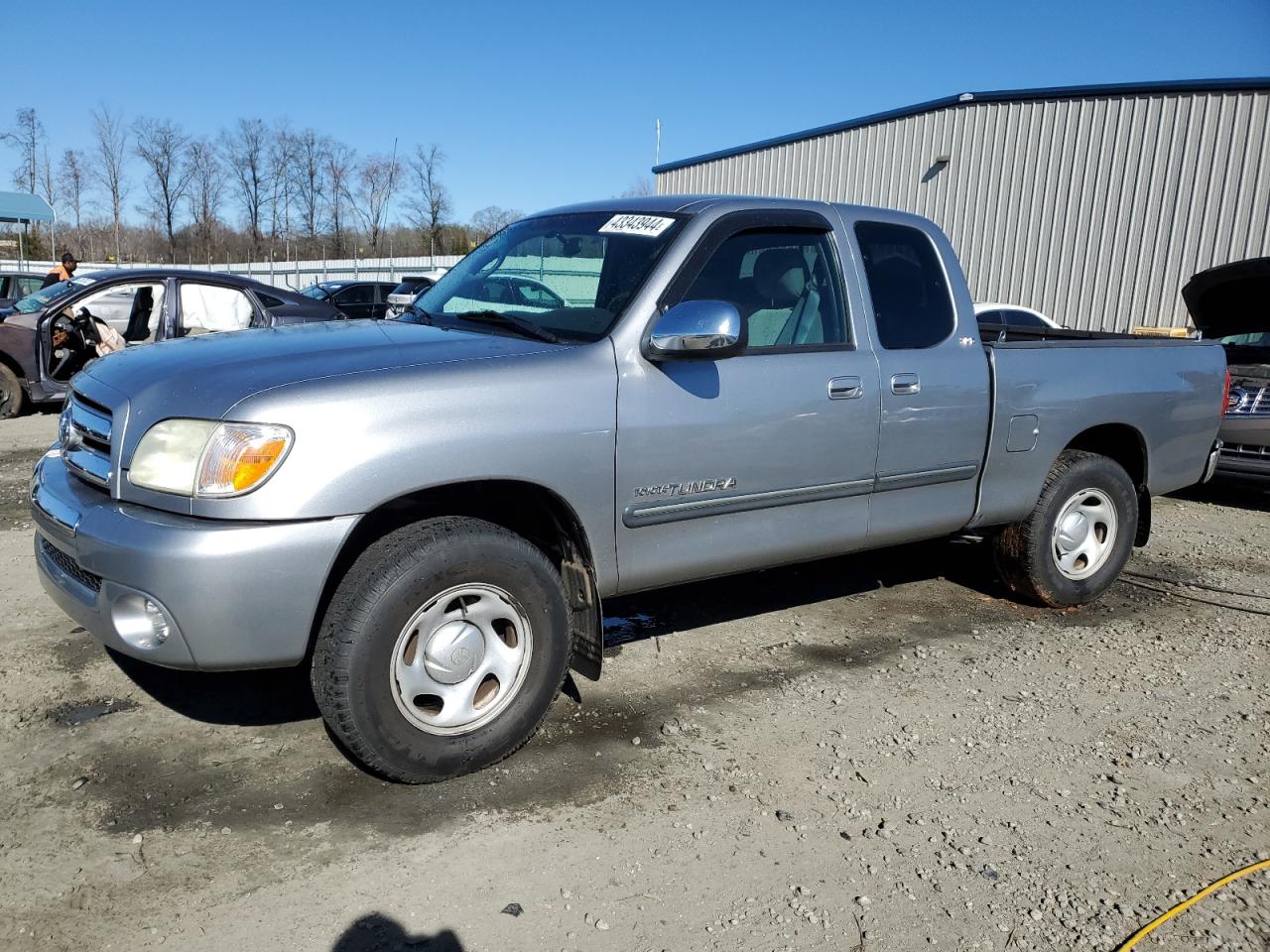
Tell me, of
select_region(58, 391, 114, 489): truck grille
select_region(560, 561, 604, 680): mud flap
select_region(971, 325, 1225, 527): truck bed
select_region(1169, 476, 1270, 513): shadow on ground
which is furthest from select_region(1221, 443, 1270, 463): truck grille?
select_region(58, 391, 114, 489): truck grille

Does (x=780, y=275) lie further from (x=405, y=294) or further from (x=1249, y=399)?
(x=405, y=294)

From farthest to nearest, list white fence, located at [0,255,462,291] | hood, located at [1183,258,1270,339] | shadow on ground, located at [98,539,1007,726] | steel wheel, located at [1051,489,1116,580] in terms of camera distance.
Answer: white fence, located at [0,255,462,291], hood, located at [1183,258,1270,339], steel wheel, located at [1051,489,1116,580], shadow on ground, located at [98,539,1007,726]

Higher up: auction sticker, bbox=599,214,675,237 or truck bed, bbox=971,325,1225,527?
auction sticker, bbox=599,214,675,237

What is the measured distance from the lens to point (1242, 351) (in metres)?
8.70

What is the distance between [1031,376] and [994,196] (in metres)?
14.5

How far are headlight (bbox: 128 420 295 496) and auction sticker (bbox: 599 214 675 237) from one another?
66.3 inches

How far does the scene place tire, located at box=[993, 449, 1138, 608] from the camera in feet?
16.3

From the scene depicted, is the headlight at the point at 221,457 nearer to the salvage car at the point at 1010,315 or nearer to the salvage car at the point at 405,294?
the salvage car at the point at 405,294

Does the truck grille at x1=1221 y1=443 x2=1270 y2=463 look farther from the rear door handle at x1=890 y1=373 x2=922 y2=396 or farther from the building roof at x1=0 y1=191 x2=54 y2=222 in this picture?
the building roof at x1=0 y1=191 x2=54 y2=222

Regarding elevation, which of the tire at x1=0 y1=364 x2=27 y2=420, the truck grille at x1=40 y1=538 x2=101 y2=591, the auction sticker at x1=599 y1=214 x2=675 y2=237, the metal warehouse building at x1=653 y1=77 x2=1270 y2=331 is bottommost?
the tire at x1=0 y1=364 x2=27 y2=420

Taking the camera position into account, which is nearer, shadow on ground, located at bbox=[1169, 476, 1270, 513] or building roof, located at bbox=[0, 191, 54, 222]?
shadow on ground, located at bbox=[1169, 476, 1270, 513]

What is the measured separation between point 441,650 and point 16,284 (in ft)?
46.3

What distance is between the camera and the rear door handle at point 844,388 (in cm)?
390

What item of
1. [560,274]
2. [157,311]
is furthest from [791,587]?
[157,311]
